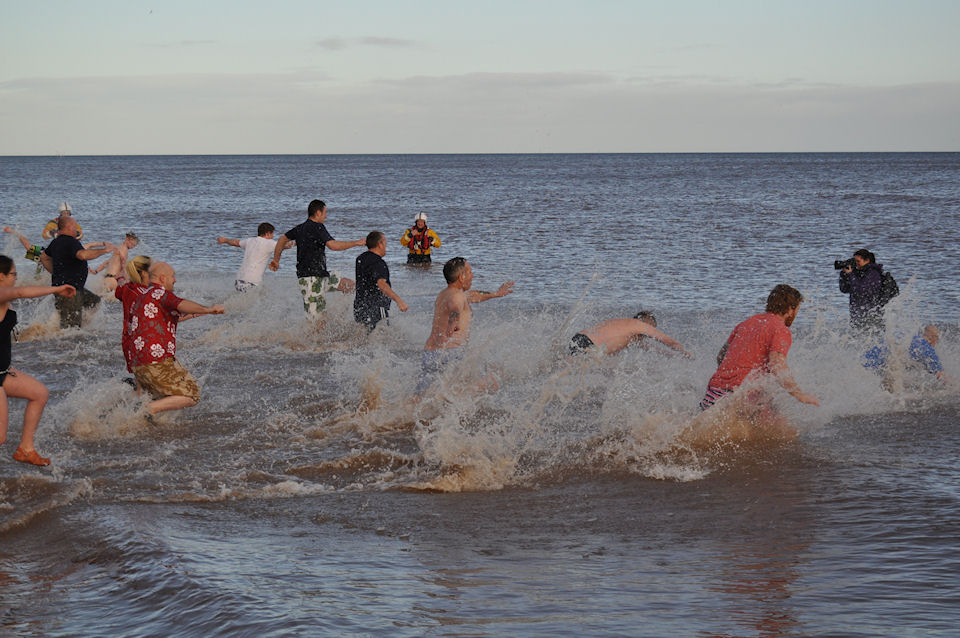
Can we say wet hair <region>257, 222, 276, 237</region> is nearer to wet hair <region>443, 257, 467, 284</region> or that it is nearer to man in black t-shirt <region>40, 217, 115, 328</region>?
man in black t-shirt <region>40, 217, 115, 328</region>

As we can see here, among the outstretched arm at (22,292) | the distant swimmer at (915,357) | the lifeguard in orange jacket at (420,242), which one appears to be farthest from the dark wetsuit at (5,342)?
the lifeguard in orange jacket at (420,242)

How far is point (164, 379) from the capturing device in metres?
7.37

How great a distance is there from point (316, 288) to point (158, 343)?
434cm

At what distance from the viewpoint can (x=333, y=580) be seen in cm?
468

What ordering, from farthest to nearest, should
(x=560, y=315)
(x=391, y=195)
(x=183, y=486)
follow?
(x=391, y=195)
(x=560, y=315)
(x=183, y=486)

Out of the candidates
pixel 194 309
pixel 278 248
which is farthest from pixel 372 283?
pixel 194 309

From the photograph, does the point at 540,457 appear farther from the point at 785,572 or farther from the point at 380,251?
the point at 380,251

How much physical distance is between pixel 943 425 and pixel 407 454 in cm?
439

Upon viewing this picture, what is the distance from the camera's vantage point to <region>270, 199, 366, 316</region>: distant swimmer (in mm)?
11148

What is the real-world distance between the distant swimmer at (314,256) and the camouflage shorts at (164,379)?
3701 millimetres

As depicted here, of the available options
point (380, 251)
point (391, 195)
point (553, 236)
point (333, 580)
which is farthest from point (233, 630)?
point (391, 195)

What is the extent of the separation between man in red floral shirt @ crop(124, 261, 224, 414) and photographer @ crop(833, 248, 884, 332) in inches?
249

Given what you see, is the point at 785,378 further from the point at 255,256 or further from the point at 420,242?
the point at 420,242

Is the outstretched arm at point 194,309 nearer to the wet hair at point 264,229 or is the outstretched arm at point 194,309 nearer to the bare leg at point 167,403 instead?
the bare leg at point 167,403
